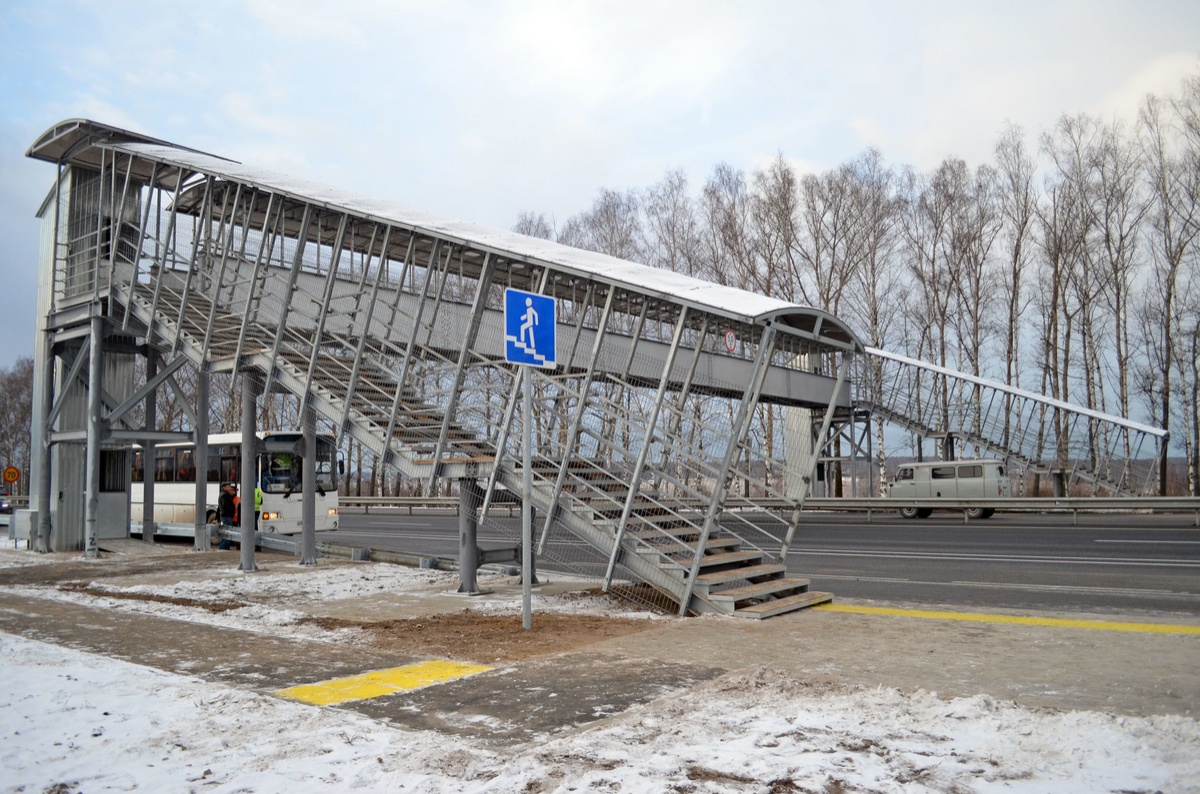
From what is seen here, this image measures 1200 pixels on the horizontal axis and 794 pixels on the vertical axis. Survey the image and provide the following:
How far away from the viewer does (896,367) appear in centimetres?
3659

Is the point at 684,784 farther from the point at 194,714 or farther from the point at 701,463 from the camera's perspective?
the point at 701,463

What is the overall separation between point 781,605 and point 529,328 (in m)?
4.38

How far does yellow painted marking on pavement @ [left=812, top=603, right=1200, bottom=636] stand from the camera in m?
8.84

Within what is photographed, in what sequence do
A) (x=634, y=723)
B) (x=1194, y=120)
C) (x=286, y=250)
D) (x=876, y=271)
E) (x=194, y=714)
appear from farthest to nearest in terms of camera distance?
(x=876, y=271) < (x=1194, y=120) < (x=286, y=250) < (x=194, y=714) < (x=634, y=723)

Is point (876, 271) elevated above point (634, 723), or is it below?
above

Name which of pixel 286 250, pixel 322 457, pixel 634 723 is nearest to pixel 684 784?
pixel 634 723

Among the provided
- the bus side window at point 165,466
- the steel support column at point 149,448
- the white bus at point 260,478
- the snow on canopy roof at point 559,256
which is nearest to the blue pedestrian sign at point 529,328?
the snow on canopy roof at point 559,256

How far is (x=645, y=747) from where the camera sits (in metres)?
5.10

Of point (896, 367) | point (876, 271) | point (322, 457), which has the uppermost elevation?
point (876, 271)

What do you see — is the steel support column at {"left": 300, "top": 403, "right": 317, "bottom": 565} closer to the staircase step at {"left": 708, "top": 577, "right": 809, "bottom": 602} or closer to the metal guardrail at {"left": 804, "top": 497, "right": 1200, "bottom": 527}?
the staircase step at {"left": 708, "top": 577, "right": 809, "bottom": 602}

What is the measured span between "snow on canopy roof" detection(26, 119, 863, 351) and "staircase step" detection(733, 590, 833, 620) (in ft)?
10.4

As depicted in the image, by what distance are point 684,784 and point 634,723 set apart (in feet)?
3.71

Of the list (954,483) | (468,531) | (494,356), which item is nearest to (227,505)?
(494,356)

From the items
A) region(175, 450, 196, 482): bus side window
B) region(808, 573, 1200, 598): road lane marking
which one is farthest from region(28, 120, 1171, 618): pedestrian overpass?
region(175, 450, 196, 482): bus side window
